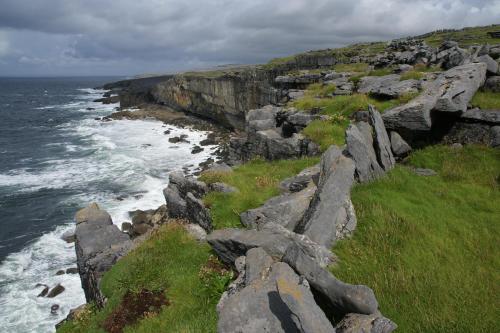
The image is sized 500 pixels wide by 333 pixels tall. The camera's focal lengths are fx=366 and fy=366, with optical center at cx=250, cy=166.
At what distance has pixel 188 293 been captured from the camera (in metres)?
10.8

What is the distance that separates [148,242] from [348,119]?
13347 mm

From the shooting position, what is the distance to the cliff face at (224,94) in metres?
72.4

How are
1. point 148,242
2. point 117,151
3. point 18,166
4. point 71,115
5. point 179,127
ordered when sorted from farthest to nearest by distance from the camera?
point 71,115 < point 179,127 < point 117,151 < point 18,166 < point 148,242

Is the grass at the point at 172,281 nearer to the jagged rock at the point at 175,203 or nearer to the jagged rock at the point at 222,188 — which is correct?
the jagged rock at the point at 175,203

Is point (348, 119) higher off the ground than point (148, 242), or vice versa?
point (348, 119)

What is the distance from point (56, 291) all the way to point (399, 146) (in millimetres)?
24797

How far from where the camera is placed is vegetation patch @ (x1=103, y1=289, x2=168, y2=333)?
10.6 metres

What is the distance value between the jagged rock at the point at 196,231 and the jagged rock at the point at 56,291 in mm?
16773

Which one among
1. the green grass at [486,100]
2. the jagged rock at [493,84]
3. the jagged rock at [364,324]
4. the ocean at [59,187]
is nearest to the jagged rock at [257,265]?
the jagged rock at [364,324]

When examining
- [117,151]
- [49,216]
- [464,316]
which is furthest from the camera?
[117,151]

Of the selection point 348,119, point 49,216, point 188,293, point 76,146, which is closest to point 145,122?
point 76,146

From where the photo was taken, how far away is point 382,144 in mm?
14305

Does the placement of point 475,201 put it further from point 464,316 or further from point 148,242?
point 148,242

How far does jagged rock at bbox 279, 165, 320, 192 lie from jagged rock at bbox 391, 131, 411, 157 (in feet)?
11.1
